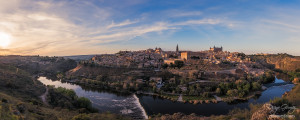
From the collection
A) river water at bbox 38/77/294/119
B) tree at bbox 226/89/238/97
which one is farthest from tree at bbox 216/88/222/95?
river water at bbox 38/77/294/119

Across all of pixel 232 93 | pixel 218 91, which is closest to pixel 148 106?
pixel 218 91

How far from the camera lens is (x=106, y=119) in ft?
32.0

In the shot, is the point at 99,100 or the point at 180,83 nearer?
the point at 99,100

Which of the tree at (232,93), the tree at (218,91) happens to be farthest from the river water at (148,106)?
the tree at (218,91)

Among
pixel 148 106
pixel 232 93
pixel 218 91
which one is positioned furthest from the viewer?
pixel 218 91

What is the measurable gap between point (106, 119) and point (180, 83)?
17.4m

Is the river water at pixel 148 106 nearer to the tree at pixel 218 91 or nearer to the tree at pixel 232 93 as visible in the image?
the tree at pixel 232 93

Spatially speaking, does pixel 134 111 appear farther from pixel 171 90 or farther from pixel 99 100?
pixel 171 90

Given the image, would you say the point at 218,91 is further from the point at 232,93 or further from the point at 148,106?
the point at 148,106

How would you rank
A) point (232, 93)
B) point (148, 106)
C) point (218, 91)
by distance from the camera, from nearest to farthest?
1. point (148, 106)
2. point (232, 93)
3. point (218, 91)

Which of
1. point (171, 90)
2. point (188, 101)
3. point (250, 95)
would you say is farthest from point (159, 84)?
point (250, 95)

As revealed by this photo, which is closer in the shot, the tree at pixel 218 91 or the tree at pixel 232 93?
the tree at pixel 232 93

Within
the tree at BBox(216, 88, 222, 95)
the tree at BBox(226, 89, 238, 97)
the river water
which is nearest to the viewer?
the river water

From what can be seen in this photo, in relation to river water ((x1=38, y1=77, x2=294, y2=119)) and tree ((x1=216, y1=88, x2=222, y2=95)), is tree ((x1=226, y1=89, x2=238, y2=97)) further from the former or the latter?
river water ((x1=38, y1=77, x2=294, y2=119))
